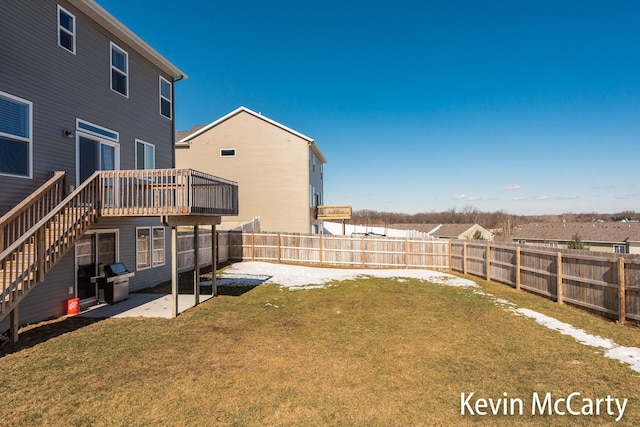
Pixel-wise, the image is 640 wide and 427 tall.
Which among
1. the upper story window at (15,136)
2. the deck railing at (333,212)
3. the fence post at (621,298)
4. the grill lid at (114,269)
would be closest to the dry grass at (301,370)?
the fence post at (621,298)

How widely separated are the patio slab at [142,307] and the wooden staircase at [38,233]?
2302mm

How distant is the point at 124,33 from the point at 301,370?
11.2 metres

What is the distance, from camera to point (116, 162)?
1034 centimetres

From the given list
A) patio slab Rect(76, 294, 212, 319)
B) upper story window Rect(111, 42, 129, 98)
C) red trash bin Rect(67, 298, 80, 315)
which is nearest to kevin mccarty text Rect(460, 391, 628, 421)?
patio slab Rect(76, 294, 212, 319)

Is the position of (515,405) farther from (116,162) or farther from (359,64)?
(359,64)

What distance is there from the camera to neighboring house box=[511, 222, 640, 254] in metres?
31.1

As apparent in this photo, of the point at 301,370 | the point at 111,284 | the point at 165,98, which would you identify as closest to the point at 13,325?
the point at 111,284

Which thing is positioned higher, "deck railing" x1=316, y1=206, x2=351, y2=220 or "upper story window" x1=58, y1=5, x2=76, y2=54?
"upper story window" x1=58, y1=5, x2=76, y2=54

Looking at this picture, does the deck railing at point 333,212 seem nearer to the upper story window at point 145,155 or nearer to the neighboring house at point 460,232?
the upper story window at point 145,155

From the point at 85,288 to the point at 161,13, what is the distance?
1295 centimetres

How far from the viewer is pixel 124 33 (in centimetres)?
1018

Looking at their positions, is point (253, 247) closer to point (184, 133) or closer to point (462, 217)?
point (184, 133)

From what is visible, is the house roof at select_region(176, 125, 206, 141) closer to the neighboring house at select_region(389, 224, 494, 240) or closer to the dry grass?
the dry grass

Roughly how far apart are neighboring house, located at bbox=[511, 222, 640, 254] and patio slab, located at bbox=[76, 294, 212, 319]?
29.5 m
